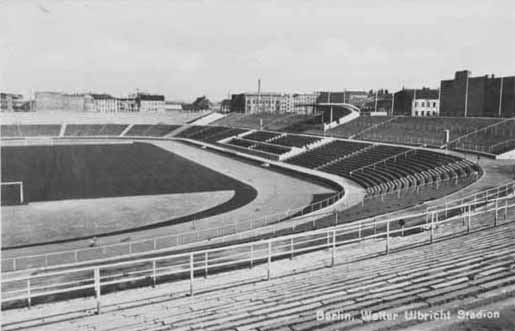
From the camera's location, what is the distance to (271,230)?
20.2 meters

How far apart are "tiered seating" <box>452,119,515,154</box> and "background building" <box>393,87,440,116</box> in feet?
181

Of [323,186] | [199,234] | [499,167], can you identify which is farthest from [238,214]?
[499,167]

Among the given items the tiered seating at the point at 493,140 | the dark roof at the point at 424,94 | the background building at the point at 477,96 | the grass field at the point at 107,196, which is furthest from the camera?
the dark roof at the point at 424,94

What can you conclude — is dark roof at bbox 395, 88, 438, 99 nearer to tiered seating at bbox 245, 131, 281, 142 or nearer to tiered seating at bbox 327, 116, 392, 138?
tiered seating at bbox 327, 116, 392, 138

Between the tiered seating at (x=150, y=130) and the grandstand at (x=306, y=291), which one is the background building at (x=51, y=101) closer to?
the tiered seating at (x=150, y=130)

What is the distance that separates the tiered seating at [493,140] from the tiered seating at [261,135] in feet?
102

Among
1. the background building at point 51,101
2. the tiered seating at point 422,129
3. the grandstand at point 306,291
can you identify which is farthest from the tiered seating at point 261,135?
the background building at point 51,101

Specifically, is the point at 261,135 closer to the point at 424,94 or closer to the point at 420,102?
the point at 420,102

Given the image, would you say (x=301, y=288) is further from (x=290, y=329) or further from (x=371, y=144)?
(x=371, y=144)

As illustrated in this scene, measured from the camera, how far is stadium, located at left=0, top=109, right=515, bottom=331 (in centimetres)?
779

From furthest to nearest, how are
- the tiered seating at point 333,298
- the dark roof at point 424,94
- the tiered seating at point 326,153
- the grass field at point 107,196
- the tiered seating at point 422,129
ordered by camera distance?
1. the dark roof at point 424,94
2. the tiered seating at point 422,129
3. the tiered seating at point 326,153
4. the grass field at point 107,196
5. the tiered seating at point 333,298

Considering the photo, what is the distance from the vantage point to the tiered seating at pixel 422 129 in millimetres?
49000

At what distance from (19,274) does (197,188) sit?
21.9 metres

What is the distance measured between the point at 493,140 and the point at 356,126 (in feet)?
78.5
